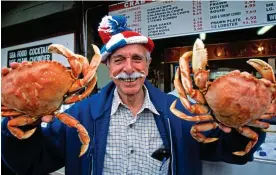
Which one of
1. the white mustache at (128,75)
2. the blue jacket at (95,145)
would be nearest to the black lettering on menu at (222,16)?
the blue jacket at (95,145)

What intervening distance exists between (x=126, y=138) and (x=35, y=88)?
0.57 m

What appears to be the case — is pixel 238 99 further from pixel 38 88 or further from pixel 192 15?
pixel 192 15

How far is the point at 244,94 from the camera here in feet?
4.87

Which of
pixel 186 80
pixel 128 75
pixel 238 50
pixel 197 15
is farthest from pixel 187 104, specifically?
pixel 238 50

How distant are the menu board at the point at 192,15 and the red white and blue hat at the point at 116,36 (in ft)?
4.18

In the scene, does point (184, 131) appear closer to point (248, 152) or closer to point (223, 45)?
point (248, 152)

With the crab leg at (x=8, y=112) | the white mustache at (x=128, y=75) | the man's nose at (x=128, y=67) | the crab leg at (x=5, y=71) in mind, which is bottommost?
the crab leg at (x=8, y=112)

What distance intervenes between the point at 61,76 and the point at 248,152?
3.43ft

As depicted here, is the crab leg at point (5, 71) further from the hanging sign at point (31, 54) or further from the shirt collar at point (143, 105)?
the hanging sign at point (31, 54)

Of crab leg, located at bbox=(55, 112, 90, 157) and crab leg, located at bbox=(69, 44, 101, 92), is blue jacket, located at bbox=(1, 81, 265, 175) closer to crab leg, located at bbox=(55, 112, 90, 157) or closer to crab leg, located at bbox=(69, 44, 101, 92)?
crab leg, located at bbox=(55, 112, 90, 157)

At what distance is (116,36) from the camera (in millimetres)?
1824

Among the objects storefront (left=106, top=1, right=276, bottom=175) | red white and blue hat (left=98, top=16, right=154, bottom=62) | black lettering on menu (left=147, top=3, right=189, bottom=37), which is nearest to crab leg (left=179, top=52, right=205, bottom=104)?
red white and blue hat (left=98, top=16, right=154, bottom=62)

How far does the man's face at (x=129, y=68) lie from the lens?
1.75 metres

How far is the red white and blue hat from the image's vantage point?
5.90 feet
